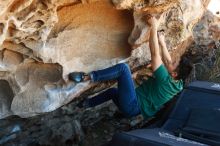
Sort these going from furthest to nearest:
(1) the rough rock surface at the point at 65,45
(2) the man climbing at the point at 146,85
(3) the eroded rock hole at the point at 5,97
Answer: (2) the man climbing at the point at 146,85 → (3) the eroded rock hole at the point at 5,97 → (1) the rough rock surface at the point at 65,45

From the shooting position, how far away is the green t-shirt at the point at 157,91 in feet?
15.3

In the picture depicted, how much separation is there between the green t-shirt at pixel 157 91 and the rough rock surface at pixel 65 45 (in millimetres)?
Result: 313

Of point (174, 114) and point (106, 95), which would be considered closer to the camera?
point (174, 114)

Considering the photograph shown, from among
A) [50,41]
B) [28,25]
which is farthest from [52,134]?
[28,25]

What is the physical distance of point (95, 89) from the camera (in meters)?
5.10

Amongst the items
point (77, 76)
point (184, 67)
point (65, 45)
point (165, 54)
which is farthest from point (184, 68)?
point (65, 45)

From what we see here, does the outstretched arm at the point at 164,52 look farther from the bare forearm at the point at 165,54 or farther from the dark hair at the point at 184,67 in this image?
the dark hair at the point at 184,67

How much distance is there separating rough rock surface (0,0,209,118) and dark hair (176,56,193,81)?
1418mm

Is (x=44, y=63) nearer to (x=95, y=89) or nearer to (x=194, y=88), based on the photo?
(x=95, y=89)

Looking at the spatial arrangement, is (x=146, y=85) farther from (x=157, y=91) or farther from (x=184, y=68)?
(x=184, y=68)

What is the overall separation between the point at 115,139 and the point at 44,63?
3.36 feet

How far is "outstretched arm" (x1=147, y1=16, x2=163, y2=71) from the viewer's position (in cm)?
457

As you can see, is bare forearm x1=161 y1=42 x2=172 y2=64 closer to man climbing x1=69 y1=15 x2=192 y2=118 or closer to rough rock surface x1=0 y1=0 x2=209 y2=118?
man climbing x1=69 y1=15 x2=192 y2=118

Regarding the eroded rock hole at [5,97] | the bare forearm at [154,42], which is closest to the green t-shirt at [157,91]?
the bare forearm at [154,42]
